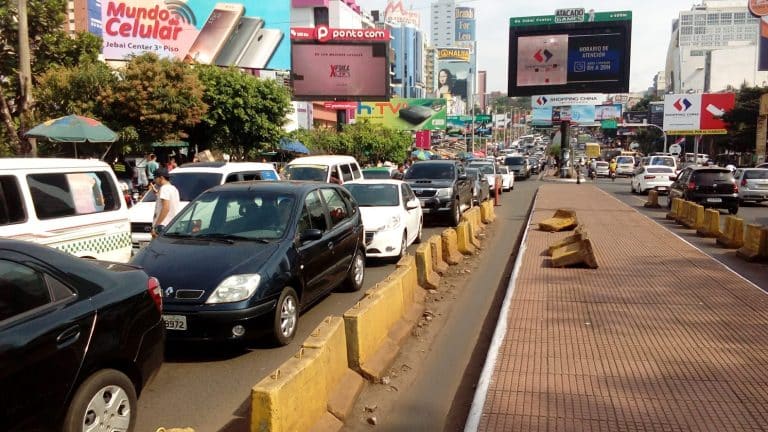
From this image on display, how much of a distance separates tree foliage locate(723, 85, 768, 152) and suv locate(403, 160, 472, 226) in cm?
4706

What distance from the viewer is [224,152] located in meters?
26.4

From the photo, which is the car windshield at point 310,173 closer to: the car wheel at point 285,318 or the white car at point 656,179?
the car wheel at point 285,318

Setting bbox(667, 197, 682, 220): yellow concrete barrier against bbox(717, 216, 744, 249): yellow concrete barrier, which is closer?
bbox(717, 216, 744, 249): yellow concrete barrier

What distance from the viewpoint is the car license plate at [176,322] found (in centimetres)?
543

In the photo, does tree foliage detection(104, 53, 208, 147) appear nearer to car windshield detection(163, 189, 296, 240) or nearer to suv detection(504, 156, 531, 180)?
car windshield detection(163, 189, 296, 240)

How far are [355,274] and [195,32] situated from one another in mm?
46845

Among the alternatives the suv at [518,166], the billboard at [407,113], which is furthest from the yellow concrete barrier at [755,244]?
the billboard at [407,113]

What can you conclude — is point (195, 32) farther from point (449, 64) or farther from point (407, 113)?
point (449, 64)

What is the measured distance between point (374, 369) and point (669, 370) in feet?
8.04

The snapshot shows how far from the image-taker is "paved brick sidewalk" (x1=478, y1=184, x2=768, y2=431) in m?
4.38

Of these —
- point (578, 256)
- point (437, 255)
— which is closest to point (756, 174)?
point (578, 256)

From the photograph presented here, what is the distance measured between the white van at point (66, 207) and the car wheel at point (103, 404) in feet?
9.94

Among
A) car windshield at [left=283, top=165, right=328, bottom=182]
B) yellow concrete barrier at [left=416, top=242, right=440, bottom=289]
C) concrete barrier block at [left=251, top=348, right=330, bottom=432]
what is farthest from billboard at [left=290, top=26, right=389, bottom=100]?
concrete barrier block at [left=251, top=348, right=330, bottom=432]

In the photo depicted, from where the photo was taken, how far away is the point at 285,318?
20.1 feet
